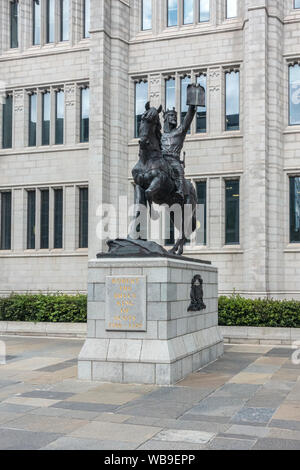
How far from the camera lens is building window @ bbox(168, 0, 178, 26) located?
28.1 m

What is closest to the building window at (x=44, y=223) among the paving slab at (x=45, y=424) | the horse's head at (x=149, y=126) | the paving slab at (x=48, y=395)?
the horse's head at (x=149, y=126)

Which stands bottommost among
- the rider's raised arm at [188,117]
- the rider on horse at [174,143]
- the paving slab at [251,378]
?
the paving slab at [251,378]

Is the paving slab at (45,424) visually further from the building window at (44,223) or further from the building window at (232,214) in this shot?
the building window at (44,223)

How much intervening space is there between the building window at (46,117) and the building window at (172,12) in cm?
702

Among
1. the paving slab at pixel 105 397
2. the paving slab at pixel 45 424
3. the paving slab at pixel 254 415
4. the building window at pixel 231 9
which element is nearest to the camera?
the paving slab at pixel 45 424

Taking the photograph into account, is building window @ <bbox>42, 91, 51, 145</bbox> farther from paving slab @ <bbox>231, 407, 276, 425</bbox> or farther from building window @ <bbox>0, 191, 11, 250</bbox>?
paving slab @ <bbox>231, 407, 276, 425</bbox>

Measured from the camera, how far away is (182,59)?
2722cm

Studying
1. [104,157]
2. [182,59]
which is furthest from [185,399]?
[182,59]

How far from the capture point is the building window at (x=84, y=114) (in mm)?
28531

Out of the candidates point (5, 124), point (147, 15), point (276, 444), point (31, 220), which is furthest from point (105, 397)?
point (147, 15)

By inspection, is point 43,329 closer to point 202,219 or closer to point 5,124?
point 202,219

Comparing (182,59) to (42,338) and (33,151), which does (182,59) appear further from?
(42,338)

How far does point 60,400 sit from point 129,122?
20289 millimetres

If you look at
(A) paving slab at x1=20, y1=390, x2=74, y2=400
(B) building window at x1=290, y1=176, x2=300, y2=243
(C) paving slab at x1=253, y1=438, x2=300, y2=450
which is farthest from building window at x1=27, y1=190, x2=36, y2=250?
(C) paving slab at x1=253, y1=438, x2=300, y2=450
